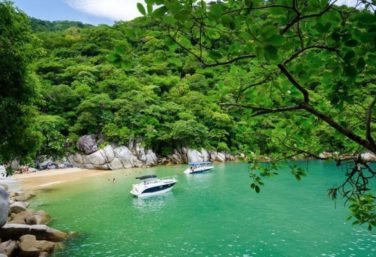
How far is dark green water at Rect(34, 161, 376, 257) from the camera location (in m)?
14.9

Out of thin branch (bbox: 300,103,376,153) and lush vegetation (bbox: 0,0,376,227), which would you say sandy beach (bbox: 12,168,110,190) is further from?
thin branch (bbox: 300,103,376,153)

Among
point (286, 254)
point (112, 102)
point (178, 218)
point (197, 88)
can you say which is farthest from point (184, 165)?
point (286, 254)

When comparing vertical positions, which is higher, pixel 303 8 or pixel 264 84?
pixel 303 8

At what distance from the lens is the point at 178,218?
2066 centimetres

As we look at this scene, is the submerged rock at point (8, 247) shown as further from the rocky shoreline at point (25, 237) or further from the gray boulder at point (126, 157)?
the gray boulder at point (126, 157)

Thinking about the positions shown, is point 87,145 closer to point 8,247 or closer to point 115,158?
point 115,158

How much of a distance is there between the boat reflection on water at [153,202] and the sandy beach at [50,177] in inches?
555

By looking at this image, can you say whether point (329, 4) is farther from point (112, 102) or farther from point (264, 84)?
point (112, 102)

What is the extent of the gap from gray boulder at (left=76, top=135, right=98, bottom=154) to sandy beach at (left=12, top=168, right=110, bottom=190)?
3704mm

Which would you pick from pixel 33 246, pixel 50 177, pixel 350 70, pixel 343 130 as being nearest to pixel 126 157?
pixel 50 177

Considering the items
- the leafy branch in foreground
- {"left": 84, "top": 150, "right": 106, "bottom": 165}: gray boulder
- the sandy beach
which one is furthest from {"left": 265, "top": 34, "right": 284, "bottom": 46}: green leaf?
{"left": 84, "top": 150, "right": 106, "bottom": 165}: gray boulder

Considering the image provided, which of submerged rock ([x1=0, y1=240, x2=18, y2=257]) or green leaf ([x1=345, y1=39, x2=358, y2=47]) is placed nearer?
green leaf ([x1=345, y1=39, x2=358, y2=47])

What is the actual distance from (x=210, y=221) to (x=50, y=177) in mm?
28209

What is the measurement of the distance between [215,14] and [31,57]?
1255cm
